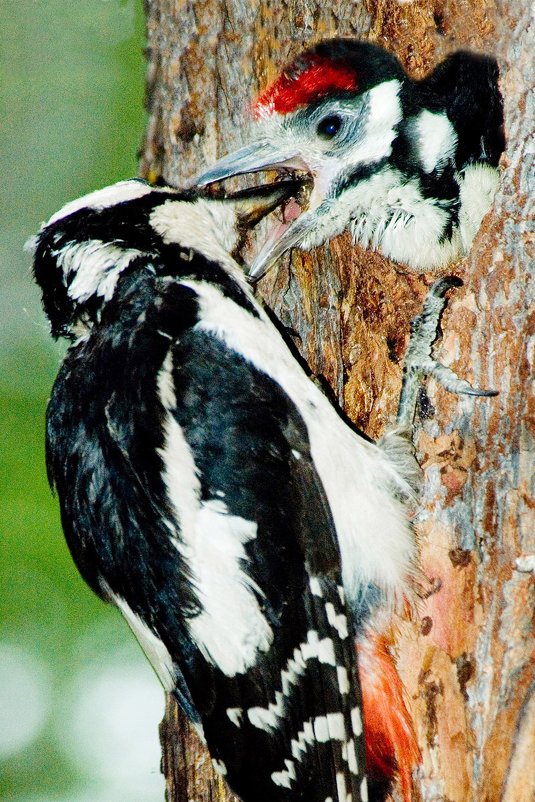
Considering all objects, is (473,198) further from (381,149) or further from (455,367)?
(455,367)

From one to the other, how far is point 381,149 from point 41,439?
209cm

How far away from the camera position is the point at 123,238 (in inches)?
73.9

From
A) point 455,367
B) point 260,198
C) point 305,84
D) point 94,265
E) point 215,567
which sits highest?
point 305,84

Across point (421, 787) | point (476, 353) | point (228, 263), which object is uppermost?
point (228, 263)

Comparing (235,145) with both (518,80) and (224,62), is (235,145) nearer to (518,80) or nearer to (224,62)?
(224,62)

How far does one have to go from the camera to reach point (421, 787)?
5.19ft

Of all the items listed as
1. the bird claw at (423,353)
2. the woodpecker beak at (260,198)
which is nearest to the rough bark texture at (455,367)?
the bird claw at (423,353)

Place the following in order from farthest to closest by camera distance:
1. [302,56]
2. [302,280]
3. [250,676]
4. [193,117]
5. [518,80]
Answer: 1. [193,117]
2. [302,280]
3. [302,56]
4. [518,80]
5. [250,676]

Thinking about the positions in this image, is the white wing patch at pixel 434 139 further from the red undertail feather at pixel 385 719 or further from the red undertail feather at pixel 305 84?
the red undertail feather at pixel 385 719

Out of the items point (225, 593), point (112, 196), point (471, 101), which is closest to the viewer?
point (225, 593)

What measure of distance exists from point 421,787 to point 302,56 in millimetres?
1540

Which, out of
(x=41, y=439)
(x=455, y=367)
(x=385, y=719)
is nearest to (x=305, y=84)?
(x=455, y=367)

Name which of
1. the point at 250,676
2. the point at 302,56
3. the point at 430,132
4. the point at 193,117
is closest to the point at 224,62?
the point at 193,117

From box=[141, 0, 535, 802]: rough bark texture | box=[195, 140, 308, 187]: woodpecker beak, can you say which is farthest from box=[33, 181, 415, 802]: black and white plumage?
box=[195, 140, 308, 187]: woodpecker beak
